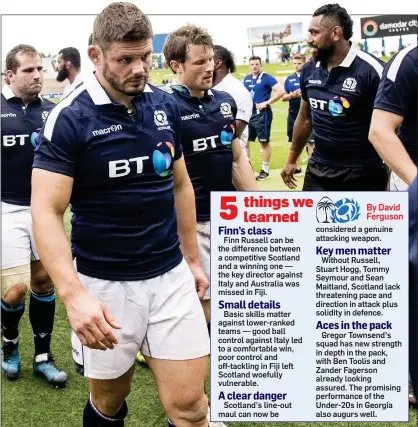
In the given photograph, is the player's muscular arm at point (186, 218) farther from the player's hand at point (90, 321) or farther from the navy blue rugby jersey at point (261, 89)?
the navy blue rugby jersey at point (261, 89)

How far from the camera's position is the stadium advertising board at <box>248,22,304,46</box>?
178cm

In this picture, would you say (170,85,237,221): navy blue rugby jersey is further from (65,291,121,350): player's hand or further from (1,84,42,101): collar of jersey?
(65,291,121,350): player's hand

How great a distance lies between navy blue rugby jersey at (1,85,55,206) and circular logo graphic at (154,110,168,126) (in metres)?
0.73

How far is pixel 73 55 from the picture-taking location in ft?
5.94

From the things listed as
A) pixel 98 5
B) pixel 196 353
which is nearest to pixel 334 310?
pixel 196 353

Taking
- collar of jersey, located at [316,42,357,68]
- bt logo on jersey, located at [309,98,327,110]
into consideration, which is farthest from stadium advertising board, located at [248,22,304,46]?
bt logo on jersey, located at [309,98,327,110]

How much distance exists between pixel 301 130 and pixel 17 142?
2.77 ft

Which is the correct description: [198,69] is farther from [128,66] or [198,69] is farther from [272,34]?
[128,66]

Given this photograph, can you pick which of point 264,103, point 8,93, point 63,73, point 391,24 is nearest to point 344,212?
point 391,24

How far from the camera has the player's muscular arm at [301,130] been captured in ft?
7.55

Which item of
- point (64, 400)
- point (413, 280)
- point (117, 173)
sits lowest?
point (64, 400)

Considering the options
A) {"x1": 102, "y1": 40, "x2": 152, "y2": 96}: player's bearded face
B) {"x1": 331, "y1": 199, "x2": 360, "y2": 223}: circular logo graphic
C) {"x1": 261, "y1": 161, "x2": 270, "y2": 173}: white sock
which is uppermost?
{"x1": 102, "y1": 40, "x2": 152, "y2": 96}: player's bearded face

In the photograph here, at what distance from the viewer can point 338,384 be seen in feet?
5.85

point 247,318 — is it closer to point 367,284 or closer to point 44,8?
point 367,284
